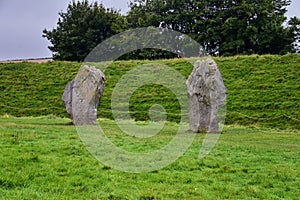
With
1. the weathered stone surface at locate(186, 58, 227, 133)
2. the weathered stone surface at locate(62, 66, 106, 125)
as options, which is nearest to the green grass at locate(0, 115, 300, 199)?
the weathered stone surface at locate(186, 58, 227, 133)

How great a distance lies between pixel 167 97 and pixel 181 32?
67.4 ft

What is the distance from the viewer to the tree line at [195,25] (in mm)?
40969

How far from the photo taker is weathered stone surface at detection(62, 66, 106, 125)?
1708 centimetres

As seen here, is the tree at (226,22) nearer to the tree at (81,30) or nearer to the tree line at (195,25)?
the tree line at (195,25)

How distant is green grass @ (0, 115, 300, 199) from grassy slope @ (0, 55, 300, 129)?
42.5 feet

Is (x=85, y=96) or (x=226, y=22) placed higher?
(x=226, y=22)

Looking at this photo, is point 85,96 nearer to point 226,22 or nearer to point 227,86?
point 227,86

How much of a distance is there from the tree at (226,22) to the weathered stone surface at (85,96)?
2661 cm

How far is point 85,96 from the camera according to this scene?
56.8ft

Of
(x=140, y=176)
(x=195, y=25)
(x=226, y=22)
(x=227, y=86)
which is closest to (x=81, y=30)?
(x=195, y=25)

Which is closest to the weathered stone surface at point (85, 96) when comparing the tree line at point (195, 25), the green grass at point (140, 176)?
the green grass at point (140, 176)

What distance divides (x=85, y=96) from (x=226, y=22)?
92.2 ft

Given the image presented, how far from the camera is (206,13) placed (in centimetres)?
4516

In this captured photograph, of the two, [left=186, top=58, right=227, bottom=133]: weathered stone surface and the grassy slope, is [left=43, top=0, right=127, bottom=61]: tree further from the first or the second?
[left=186, top=58, right=227, bottom=133]: weathered stone surface
